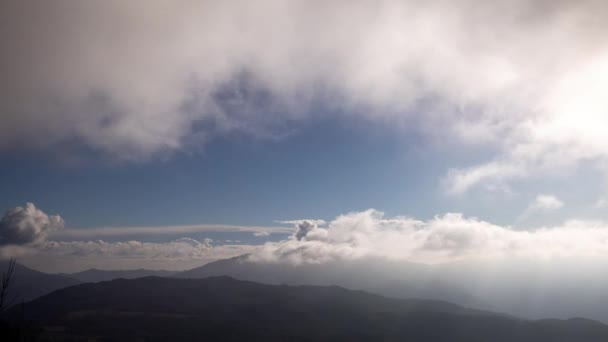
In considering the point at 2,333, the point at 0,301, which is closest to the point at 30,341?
the point at 2,333

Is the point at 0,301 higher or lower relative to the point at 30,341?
higher

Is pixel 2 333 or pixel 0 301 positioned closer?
pixel 0 301

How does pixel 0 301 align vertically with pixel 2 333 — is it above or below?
above

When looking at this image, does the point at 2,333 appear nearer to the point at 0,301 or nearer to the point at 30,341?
the point at 30,341

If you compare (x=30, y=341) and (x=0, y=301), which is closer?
(x=0, y=301)
